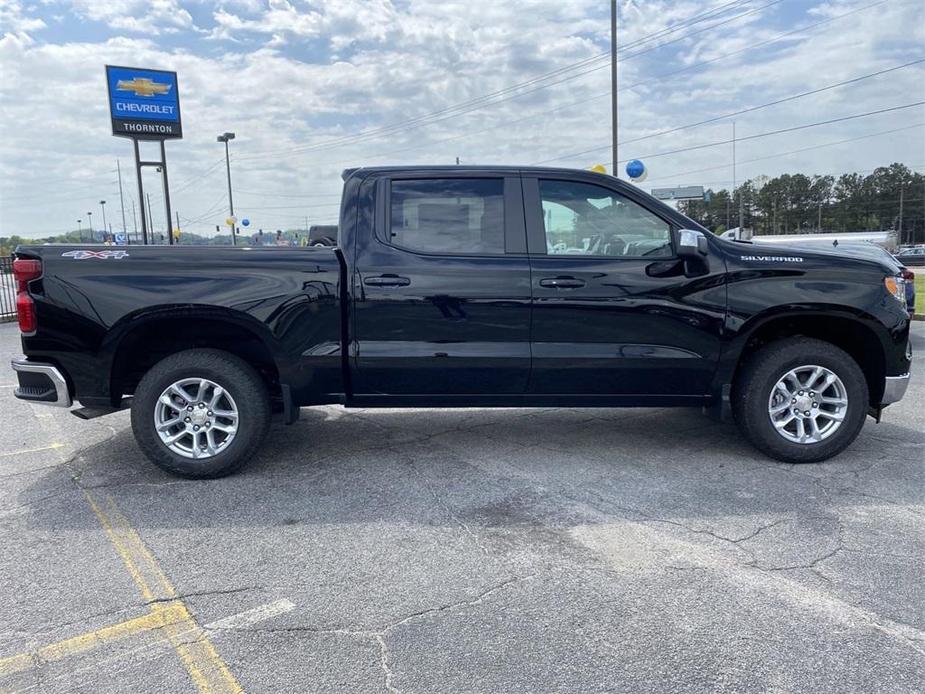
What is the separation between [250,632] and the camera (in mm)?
2684

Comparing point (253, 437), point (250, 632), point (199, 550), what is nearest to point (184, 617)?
point (250, 632)

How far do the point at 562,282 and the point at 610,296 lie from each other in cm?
33

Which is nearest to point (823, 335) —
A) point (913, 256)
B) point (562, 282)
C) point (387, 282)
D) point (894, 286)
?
point (894, 286)

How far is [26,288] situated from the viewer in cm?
424

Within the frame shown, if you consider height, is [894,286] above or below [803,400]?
above

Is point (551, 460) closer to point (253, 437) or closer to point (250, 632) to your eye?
point (253, 437)

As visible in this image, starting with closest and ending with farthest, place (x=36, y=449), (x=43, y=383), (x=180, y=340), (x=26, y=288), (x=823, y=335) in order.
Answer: (x=26, y=288) < (x=43, y=383) < (x=180, y=340) < (x=823, y=335) < (x=36, y=449)

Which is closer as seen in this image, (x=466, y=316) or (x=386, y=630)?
(x=386, y=630)

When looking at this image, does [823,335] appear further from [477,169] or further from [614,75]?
[614,75]

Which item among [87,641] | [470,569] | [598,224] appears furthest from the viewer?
[598,224]

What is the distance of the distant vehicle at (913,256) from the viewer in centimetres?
4457

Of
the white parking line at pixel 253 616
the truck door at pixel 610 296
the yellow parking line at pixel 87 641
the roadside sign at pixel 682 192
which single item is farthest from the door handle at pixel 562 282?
the roadside sign at pixel 682 192

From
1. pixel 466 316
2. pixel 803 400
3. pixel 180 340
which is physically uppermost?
A: pixel 466 316

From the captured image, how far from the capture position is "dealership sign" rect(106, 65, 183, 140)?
23.4 meters
